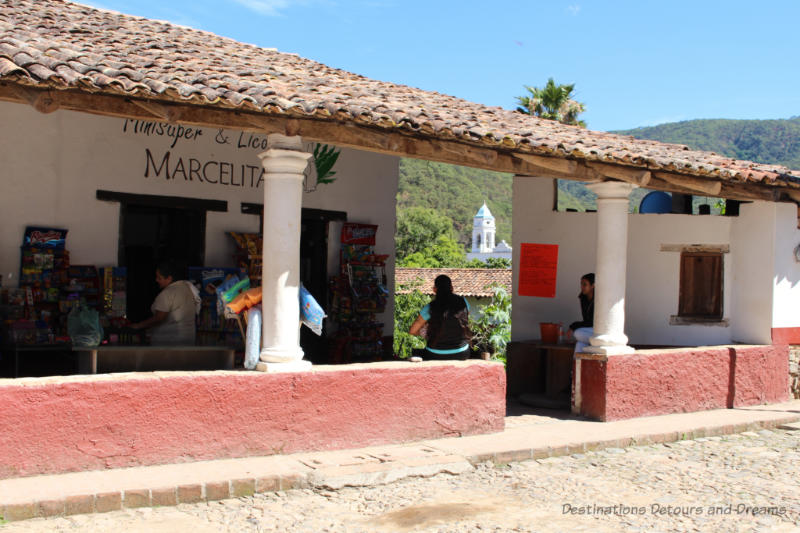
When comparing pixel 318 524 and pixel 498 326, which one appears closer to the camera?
pixel 318 524

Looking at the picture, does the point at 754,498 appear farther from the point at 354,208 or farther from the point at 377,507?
the point at 354,208

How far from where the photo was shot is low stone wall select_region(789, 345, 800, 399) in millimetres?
10242

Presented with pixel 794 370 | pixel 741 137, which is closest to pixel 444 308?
pixel 794 370

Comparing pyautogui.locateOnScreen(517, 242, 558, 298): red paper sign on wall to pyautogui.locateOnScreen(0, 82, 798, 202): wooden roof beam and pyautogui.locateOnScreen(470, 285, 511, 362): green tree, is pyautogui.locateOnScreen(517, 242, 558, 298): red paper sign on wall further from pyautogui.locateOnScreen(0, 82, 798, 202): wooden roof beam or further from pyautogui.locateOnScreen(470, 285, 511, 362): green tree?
pyautogui.locateOnScreen(470, 285, 511, 362): green tree

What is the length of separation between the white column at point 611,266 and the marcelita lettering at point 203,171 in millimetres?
3729

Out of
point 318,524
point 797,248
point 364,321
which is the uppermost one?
point 797,248

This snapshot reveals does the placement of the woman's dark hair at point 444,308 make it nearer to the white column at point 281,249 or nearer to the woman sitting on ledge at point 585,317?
the woman sitting on ledge at point 585,317

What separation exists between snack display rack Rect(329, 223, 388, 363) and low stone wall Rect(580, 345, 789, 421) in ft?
8.90

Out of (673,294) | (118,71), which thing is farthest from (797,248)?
(118,71)

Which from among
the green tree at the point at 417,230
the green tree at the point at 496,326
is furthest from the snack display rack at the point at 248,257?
the green tree at the point at 417,230

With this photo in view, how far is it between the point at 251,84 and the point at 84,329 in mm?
2654

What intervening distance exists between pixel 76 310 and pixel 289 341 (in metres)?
2.32

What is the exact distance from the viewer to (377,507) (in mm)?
5430

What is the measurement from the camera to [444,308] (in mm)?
8000
